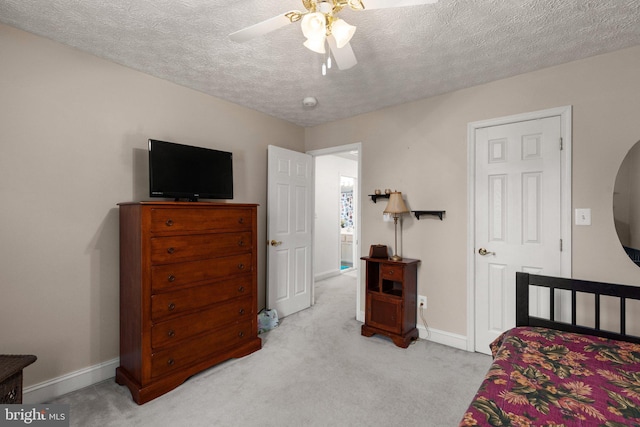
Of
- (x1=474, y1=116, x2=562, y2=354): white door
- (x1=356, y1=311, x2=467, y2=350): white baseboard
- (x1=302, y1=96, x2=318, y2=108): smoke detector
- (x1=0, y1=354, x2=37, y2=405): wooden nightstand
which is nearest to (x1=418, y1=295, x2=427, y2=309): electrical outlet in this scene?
(x1=356, y1=311, x2=467, y2=350): white baseboard

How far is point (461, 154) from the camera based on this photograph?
2809mm

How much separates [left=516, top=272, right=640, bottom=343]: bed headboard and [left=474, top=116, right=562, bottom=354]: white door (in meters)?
0.85

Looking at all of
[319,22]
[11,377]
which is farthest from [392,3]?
[11,377]

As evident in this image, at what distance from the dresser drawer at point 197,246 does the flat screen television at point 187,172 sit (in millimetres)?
410

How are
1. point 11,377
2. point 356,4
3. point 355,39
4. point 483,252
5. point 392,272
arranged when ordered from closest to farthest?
point 356,4
point 11,377
point 355,39
point 483,252
point 392,272

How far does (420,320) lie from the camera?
3041 millimetres

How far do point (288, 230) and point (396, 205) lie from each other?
138 centimetres

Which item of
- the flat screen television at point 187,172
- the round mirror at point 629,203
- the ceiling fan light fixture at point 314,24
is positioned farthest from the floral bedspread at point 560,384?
the flat screen television at point 187,172

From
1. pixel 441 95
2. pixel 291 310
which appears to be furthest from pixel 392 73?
pixel 291 310

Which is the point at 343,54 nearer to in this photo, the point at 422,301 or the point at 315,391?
the point at 315,391

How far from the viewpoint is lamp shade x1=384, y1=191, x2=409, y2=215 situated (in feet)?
9.77

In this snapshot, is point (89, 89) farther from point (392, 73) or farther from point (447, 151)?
point (447, 151)

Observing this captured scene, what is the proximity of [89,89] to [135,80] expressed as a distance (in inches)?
13.8
